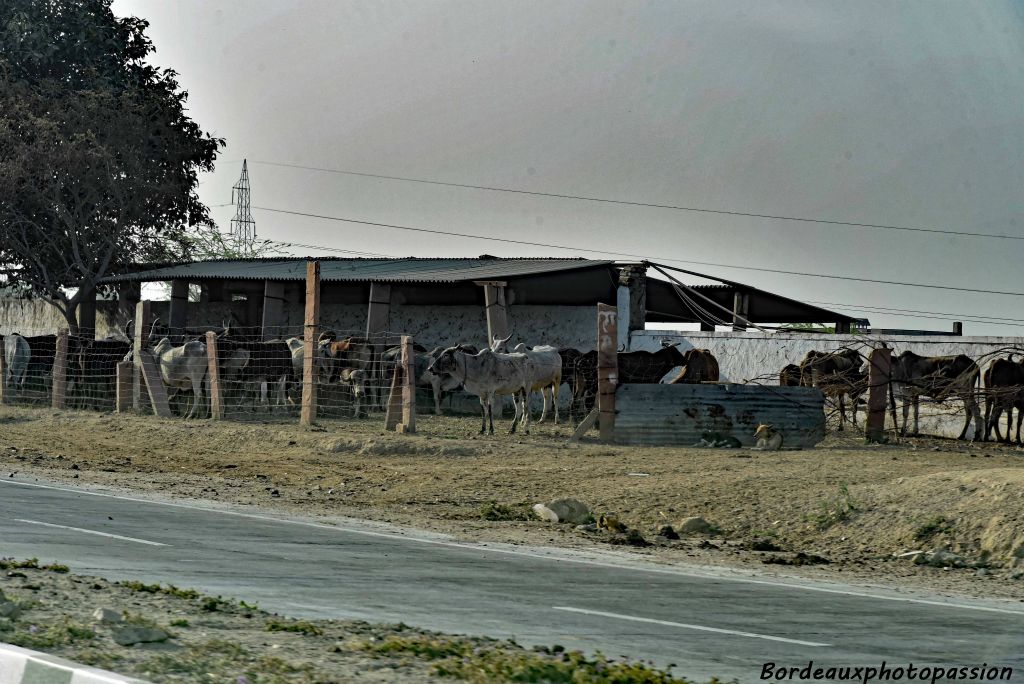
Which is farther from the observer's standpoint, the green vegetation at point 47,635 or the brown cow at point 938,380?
the brown cow at point 938,380

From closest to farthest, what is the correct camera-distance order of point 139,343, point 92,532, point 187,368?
point 92,532 < point 187,368 < point 139,343

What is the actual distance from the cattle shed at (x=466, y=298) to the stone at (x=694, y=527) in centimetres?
1604

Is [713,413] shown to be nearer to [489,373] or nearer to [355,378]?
[489,373]

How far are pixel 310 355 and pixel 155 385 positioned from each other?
5791 millimetres

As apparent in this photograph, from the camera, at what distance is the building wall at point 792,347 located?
90.8ft

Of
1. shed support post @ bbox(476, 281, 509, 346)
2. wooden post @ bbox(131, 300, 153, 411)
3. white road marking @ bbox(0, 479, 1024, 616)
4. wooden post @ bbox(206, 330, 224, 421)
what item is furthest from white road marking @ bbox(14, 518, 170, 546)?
shed support post @ bbox(476, 281, 509, 346)

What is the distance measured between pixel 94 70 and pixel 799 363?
92.5ft

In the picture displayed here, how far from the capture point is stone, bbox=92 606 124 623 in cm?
757

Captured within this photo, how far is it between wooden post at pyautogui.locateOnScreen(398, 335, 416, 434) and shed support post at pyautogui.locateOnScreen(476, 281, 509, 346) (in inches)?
339

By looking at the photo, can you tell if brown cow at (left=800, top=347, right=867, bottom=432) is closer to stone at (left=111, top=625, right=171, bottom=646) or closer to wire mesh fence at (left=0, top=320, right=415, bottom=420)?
wire mesh fence at (left=0, top=320, right=415, bottom=420)

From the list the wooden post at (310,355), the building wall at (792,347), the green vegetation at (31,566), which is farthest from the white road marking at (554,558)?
the building wall at (792,347)

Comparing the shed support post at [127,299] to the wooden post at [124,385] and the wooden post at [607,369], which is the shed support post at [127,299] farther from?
the wooden post at [607,369]

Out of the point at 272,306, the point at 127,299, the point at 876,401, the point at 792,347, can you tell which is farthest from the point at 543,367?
the point at 127,299

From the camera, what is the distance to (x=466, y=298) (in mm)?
38406
